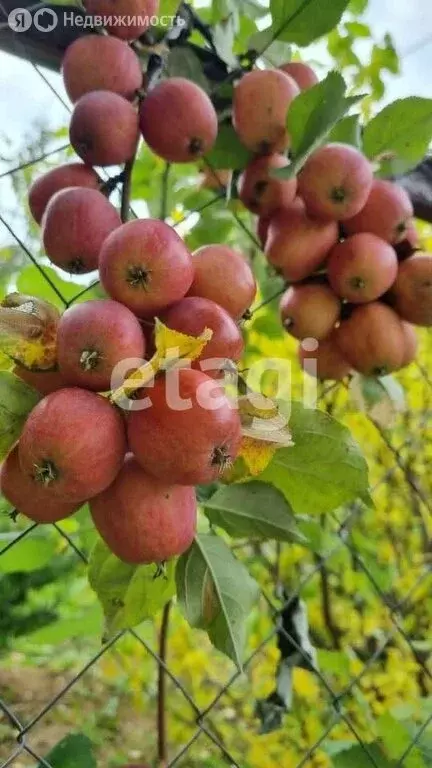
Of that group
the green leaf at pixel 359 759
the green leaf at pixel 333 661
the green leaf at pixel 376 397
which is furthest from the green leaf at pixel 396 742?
the green leaf at pixel 376 397

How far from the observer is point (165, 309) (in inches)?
13.5

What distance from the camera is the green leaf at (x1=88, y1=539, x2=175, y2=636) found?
1.35 ft

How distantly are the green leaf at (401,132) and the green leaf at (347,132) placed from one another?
0.02 m

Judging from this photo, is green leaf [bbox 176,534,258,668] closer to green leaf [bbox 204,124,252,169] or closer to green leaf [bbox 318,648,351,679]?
green leaf [bbox 204,124,252,169]

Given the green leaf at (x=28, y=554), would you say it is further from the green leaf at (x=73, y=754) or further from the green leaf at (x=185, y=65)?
the green leaf at (x=185, y=65)

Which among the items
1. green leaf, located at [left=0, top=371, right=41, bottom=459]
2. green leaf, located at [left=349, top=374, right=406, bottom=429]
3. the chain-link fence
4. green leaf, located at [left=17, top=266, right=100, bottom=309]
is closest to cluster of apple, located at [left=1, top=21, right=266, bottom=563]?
green leaf, located at [left=0, top=371, right=41, bottom=459]

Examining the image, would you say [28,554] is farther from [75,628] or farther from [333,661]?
[333,661]

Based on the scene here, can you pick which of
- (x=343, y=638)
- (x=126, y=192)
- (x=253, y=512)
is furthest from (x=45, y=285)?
(x=343, y=638)

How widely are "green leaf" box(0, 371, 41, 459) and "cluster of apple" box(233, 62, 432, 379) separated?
243mm

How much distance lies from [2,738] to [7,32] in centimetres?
80

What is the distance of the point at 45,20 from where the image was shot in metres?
0.53

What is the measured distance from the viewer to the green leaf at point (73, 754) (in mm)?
482

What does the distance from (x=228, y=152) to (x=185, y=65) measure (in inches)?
3.3

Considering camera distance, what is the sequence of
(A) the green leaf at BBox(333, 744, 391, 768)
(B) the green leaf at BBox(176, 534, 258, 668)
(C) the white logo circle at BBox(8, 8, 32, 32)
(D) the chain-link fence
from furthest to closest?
(D) the chain-link fence < (A) the green leaf at BBox(333, 744, 391, 768) < (C) the white logo circle at BBox(8, 8, 32, 32) < (B) the green leaf at BBox(176, 534, 258, 668)
